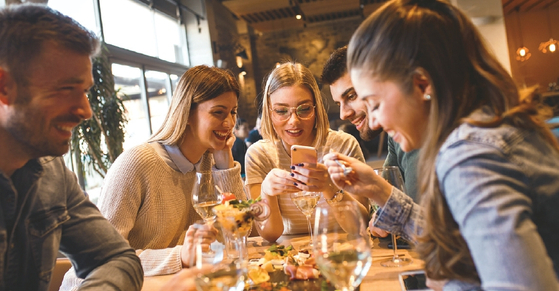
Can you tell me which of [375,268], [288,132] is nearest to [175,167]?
[288,132]

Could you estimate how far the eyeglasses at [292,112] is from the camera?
2.30 metres

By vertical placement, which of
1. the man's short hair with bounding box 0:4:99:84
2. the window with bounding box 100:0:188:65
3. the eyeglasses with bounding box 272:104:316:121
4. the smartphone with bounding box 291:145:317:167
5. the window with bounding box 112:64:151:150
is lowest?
the smartphone with bounding box 291:145:317:167

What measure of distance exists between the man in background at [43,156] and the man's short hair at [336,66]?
131cm

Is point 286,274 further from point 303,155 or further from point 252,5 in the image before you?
point 252,5

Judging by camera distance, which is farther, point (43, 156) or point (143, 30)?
point (143, 30)

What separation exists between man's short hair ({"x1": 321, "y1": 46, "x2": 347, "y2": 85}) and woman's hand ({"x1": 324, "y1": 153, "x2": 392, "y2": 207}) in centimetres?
100

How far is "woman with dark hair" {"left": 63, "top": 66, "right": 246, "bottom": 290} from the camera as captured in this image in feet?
6.05

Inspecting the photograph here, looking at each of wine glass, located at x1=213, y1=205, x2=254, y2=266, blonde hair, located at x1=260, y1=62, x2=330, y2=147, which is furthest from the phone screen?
blonde hair, located at x1=260, y1=62, x2=330, y2=147

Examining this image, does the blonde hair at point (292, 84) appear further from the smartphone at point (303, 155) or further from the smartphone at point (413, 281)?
the smartphone at point (413, 281)

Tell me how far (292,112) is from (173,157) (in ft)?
2.32

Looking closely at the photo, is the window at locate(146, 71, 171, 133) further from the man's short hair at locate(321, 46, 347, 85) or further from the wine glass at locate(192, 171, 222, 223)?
the wine glass at locate(192, 171, 222, 223)

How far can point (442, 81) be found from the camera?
0.87 metres

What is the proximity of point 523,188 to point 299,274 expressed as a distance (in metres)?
0.77

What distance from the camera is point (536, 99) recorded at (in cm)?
91
